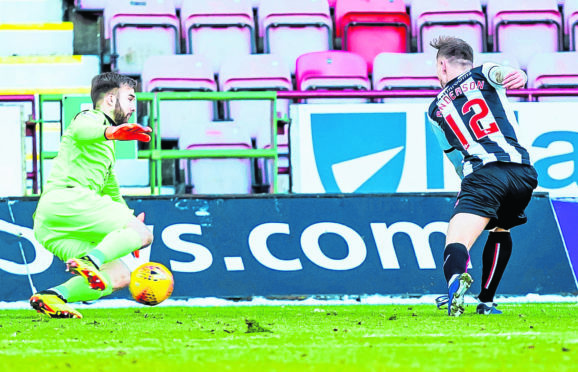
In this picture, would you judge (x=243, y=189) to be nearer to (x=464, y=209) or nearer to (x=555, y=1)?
(x=464, y=209)

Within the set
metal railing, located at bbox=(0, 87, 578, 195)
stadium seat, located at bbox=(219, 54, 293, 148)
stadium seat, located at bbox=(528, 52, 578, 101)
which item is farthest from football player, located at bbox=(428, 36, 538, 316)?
stadium seat, located at bbox=(528, 52, 578, 101)

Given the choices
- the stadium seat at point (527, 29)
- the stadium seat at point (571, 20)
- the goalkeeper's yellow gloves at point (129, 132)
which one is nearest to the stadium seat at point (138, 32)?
the stadium seat at point (527, 29)

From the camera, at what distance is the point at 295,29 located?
10.3 metres

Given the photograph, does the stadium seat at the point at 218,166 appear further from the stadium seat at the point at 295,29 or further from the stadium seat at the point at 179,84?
the stadium seat at the point at 295,29

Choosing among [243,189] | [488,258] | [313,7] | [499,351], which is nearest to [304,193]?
[243,189]

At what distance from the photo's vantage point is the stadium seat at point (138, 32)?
988 centimetres

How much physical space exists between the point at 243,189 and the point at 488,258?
3271 mm

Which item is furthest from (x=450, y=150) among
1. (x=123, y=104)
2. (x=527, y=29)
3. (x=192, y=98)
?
(x=527, y=29)

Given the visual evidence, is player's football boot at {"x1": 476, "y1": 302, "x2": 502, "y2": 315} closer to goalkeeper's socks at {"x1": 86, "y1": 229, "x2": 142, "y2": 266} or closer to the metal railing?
goalkeeper's socks at {"x1": 86, "y1": 229, "x2": 142, "y2": 266}

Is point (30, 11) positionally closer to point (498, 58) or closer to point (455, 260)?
point (498, 58)

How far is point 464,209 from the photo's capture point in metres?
5.07

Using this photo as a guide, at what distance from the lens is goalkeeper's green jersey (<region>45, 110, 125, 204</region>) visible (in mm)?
5438

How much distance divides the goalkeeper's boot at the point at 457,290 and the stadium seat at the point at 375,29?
19.2 ft

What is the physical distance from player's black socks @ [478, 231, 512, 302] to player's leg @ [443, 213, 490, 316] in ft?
1.63
